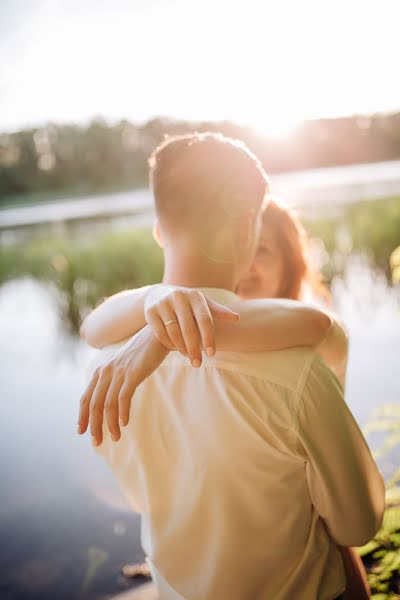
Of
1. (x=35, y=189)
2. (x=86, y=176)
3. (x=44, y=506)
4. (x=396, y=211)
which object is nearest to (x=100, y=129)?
(x=86, y=176)

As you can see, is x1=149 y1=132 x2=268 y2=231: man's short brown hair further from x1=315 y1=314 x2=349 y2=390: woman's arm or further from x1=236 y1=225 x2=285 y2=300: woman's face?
x1=236 y1=225 x2=285 y2=300: woman's face

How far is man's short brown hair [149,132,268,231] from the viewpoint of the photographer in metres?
0.93

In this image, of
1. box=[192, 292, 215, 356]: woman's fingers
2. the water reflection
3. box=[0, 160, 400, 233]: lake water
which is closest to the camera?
box=[192, 292, 215, 356]: woman's fingers

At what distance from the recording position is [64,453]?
354 cm

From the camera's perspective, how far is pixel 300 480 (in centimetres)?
97

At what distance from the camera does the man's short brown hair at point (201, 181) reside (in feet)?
3.05

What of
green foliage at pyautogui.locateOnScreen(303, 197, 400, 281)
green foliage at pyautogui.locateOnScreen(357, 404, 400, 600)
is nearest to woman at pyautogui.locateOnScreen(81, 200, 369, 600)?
green foliage at pyautogui.locateOnScreen(357, 404, 400, 600)

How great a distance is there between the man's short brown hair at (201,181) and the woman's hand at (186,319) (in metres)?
0.19

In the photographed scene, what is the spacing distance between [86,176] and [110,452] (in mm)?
25230

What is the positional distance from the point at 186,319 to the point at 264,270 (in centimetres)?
120

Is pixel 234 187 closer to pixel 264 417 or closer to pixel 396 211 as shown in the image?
pixel 264 417

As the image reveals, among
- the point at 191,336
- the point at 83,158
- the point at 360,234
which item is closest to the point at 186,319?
the point at 191,336

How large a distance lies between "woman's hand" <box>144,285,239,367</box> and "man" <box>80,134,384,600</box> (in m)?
0.02

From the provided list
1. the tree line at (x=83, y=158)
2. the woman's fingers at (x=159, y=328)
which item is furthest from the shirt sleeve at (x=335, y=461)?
the tree line at (x=83, y=158)
